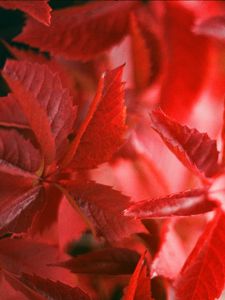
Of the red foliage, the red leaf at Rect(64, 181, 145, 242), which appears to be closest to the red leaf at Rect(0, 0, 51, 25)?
the red foliage

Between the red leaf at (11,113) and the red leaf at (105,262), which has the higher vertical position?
the red leaf at (11,113)

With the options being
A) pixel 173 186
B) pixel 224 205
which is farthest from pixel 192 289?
pixel 173 186

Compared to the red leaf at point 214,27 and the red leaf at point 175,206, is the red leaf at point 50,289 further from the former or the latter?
the red leaf at point 214,27

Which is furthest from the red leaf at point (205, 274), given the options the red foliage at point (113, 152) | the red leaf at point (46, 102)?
the red leaf at point (46, 102)

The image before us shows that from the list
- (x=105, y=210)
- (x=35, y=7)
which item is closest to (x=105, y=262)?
(x=105, y=210)

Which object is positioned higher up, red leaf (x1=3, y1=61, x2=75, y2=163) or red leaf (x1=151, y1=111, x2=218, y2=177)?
red leaf (x1=3, y1=61, x2=75, y2=163)

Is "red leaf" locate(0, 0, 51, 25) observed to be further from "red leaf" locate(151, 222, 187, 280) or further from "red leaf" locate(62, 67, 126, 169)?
"red leaf" locate(151, 222, 187, 280)

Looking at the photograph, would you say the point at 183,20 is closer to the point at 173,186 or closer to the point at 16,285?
the point at 173,186
